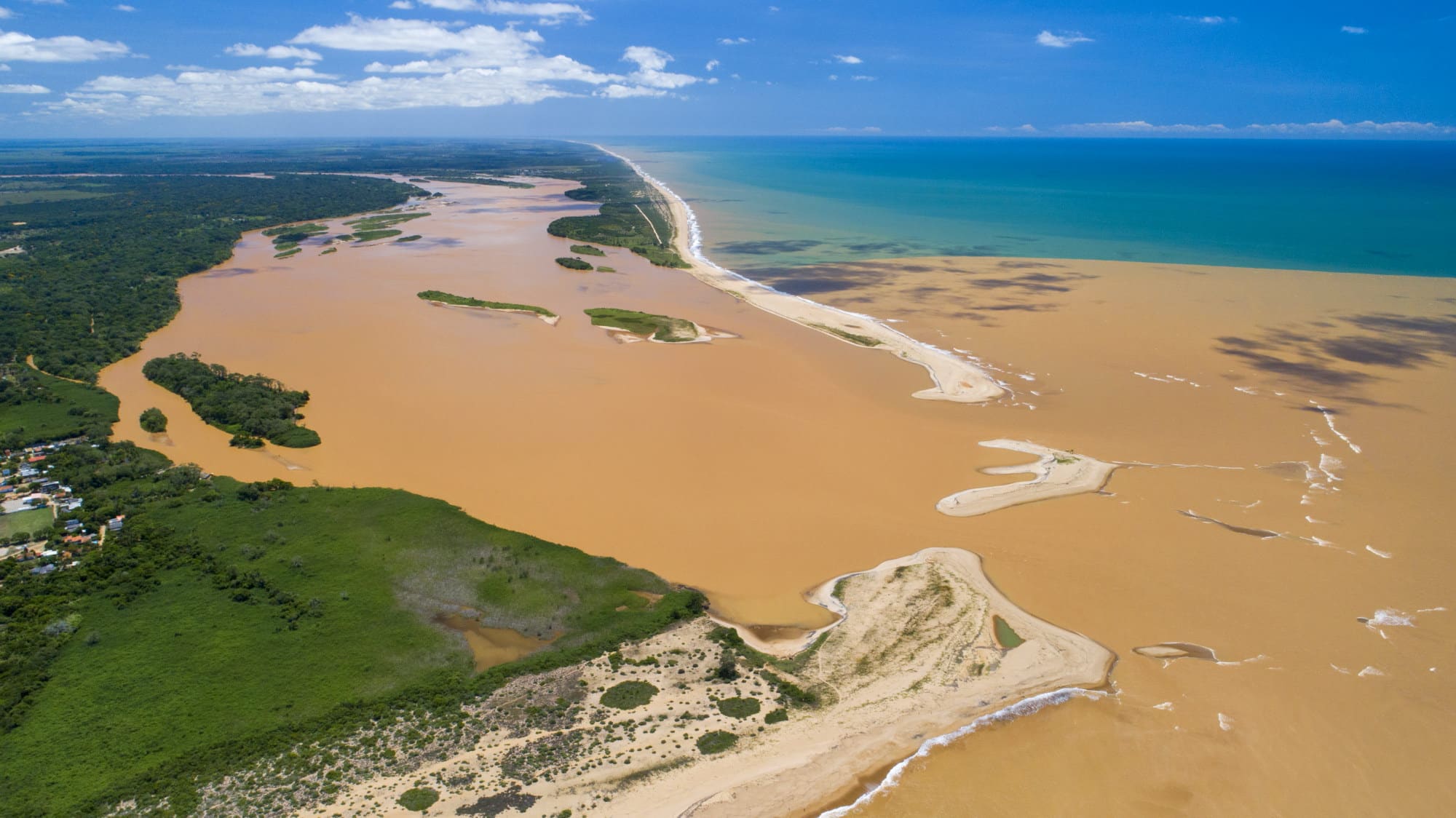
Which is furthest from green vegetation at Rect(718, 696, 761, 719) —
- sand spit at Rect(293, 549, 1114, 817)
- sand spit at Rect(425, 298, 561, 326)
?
sand spit at Rect(425, 298, 561, 326)

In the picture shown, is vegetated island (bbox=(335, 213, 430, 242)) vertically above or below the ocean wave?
above

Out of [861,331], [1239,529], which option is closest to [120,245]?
[861,331]

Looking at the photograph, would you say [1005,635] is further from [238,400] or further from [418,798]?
[238,400]

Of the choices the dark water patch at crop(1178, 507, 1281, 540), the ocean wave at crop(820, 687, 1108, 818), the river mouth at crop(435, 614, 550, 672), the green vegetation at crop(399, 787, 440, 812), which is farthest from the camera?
the dark water patch at crop(1178, 507, 1281, 540)

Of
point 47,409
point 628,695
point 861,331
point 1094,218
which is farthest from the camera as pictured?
point 1094,218

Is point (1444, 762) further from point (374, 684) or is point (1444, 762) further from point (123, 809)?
point (123, 809)

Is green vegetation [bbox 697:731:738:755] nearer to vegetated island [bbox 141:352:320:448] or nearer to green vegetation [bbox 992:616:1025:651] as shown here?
green vegetation [bbox 992:616:1025:651]
